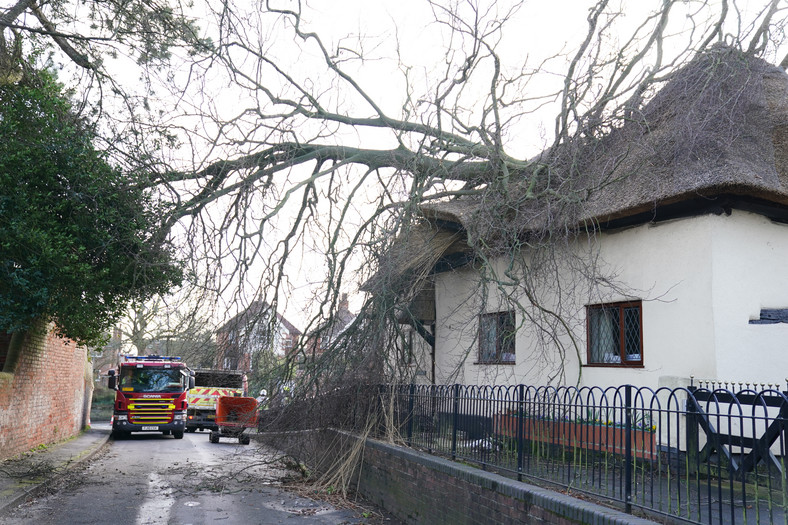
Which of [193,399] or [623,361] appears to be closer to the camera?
[623,361]

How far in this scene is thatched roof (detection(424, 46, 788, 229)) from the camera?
9.50 m

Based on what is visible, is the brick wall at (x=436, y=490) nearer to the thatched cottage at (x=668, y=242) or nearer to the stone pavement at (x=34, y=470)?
the thatched cottage at (x=668, y=242)

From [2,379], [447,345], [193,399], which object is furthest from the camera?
[193,399]

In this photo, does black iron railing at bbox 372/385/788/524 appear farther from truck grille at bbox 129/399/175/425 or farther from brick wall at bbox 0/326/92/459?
truck grille at bbox 129/399/175/425

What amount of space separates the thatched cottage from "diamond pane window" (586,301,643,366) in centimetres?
2

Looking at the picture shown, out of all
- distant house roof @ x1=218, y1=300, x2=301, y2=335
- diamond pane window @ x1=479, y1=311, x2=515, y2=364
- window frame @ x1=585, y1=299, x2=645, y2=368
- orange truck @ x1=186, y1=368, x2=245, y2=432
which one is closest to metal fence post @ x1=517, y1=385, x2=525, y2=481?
window frame @ x1=585, y1=299, x2=645, y2=368

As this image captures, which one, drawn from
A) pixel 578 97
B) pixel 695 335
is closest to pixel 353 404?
pixel 695 335

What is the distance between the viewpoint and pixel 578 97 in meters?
10.8

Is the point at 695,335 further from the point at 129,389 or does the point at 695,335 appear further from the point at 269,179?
the point at 129,389

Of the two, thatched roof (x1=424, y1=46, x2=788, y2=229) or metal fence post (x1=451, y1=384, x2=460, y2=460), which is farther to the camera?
thatched roof (x1=424, y1=46, x2=788, y2=229)

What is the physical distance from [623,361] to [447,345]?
5764 mm

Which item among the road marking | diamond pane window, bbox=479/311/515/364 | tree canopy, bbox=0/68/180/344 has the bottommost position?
the road marking

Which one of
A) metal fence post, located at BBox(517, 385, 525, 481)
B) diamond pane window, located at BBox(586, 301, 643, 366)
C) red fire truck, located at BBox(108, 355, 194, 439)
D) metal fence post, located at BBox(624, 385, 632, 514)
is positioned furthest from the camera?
red fire truck, located at BBox(108, 355, 194, 439)

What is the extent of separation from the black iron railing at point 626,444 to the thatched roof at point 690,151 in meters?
2.97
